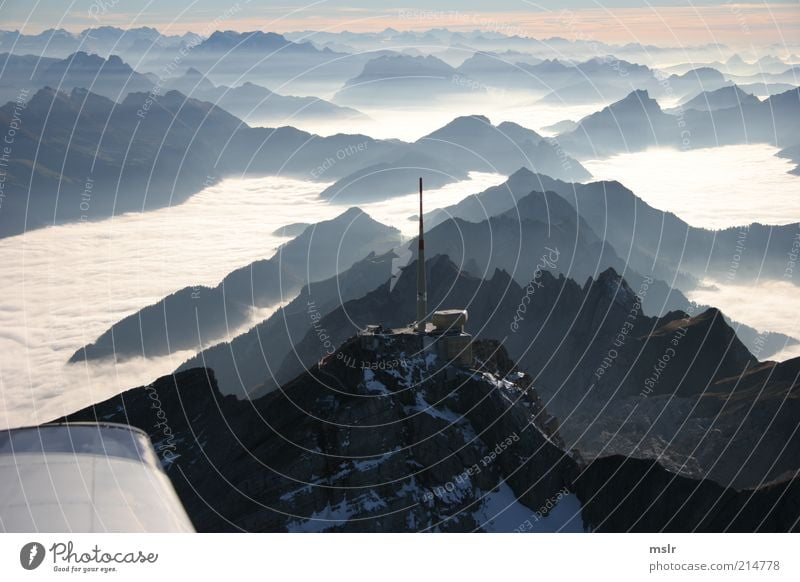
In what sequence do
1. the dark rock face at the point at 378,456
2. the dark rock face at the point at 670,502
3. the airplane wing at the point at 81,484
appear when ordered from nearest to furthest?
the airplane wing at the point at 81,484 < the dark rock face at the point at 378,456 < the dark rock face at the point at 670,502

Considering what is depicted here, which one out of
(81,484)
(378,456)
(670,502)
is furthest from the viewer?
(670,502)

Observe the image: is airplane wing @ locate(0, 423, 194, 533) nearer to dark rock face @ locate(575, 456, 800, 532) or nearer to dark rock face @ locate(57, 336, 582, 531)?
dark rock face @ locate(57, 336, 582, 531)

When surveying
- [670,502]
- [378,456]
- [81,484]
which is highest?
[81,484]

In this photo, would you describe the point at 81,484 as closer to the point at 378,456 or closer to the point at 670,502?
the point at 378,456

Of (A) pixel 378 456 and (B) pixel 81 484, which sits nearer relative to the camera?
(B) pixel 81 484

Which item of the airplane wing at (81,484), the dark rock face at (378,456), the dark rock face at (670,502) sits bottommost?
the dark rock face at (670,502)

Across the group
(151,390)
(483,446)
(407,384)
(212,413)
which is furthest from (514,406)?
(151,390)

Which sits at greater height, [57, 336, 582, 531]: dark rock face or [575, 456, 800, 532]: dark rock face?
[57, 336, 582, 531]: dark rock face

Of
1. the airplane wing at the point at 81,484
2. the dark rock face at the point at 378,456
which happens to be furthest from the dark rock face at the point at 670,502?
the airplane wing at the point at 81,484

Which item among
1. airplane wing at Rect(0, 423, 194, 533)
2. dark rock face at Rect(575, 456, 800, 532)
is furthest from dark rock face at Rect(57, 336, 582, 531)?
airplane wing at Rect(0, 423, 194, 533)

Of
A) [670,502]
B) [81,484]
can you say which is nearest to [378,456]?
[670,502]

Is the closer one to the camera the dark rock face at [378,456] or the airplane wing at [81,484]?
the airplane wing at [81,484]

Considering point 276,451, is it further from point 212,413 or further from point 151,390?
point 151,390

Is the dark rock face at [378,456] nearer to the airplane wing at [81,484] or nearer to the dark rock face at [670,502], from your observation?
the dark rock face at [670,502]
